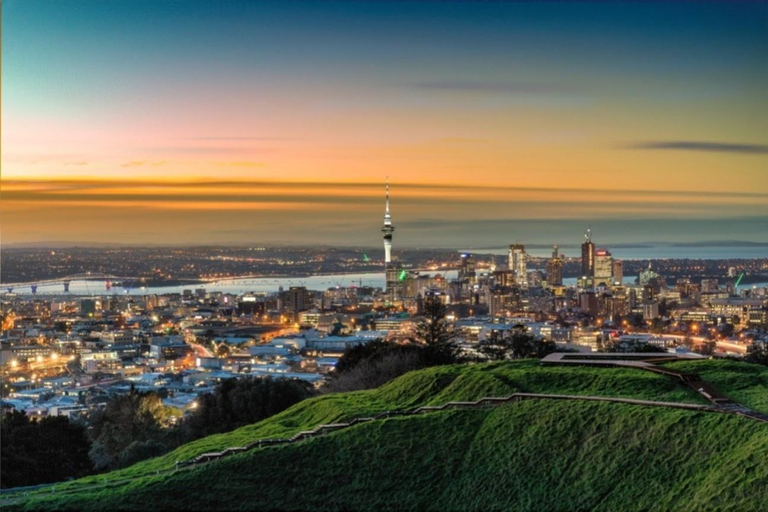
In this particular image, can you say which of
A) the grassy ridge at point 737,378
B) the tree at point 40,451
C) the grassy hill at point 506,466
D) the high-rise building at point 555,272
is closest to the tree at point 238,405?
the tree at point 40,451

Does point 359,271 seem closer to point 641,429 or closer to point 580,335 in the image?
point 580,335

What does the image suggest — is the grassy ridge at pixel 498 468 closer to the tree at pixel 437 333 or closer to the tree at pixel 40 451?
the tree at pixel 40 451

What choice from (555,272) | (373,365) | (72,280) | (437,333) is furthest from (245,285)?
(373,365)

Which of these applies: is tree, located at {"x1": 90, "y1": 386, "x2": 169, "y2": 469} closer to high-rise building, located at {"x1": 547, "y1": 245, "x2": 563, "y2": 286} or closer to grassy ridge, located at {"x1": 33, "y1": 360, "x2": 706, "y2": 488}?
grassy ridge, located at {"x1": 33, "y1": 360, "x2": 706, "y2": 488}

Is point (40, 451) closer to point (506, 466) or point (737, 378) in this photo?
point (506, 466)

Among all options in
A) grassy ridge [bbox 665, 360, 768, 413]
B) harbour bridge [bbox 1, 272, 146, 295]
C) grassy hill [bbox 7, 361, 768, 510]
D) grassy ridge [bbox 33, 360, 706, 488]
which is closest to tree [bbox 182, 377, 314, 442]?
grassy ridge [bbox 33, 360, 706, 488]
